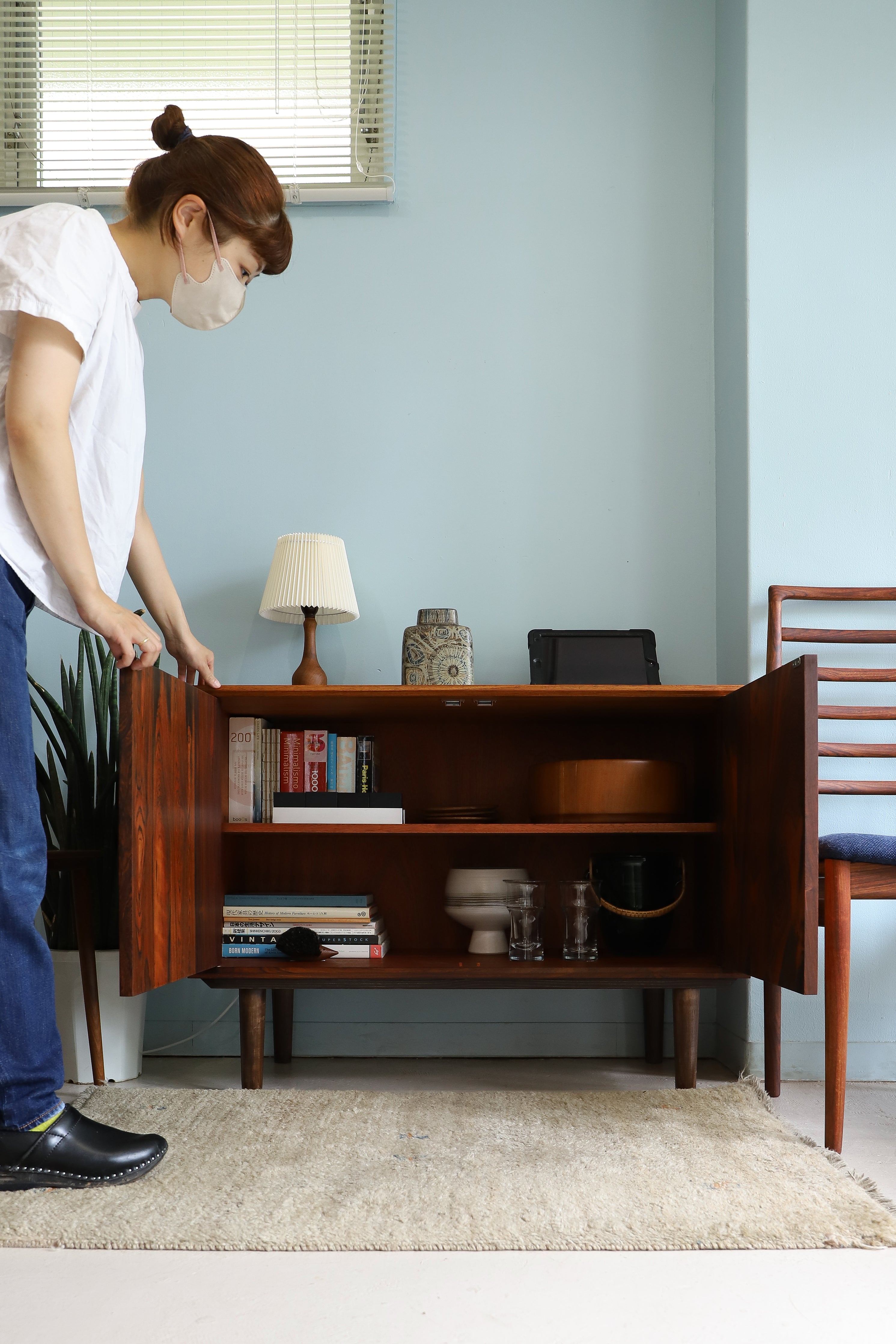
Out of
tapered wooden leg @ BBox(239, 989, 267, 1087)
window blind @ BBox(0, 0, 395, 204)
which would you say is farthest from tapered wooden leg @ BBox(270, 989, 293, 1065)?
window blind @ BBox(0, 0, 395, 204)

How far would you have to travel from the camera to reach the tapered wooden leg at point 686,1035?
167 centimetres

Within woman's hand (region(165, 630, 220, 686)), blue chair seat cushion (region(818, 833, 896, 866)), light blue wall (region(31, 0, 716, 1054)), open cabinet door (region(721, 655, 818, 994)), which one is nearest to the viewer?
open cabinet door (region(721, 655, 818, 994))

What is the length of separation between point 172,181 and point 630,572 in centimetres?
121

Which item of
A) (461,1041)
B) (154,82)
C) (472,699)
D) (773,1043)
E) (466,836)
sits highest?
(154,82)

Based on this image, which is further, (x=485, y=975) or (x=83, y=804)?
(x=83, y=804)

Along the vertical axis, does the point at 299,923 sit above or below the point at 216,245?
below

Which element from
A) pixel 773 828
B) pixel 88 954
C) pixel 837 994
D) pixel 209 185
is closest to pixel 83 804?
pixel 88 954

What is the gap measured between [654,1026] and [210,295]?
1538 millimetres

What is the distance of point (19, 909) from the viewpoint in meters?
1.14

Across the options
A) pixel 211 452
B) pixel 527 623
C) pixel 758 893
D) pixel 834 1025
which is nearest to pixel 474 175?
pixel 211 452

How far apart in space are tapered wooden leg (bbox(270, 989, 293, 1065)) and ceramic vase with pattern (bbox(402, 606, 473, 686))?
676 millimetres

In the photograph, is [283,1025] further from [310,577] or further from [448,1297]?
[448,1297]

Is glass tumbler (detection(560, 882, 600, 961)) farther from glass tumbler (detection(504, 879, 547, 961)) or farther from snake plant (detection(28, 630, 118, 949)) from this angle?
snake plant (detection(28, 630, 118, 949))

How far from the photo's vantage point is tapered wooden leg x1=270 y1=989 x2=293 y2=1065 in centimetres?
194
